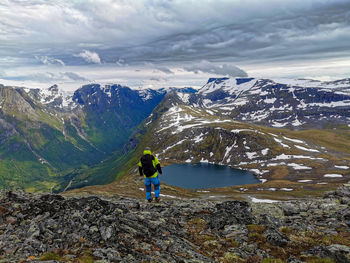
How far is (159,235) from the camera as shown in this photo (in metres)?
19.5

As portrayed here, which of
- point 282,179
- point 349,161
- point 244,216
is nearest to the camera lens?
point 244,216

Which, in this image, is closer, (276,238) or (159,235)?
(276,238)

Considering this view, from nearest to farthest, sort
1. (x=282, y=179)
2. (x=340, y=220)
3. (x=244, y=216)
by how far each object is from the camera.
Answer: (x=340, y=220) → (x=244, y=216) → (x=282, y=179)

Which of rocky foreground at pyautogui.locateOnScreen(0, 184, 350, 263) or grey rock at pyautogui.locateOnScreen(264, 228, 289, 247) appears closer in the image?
rocky foreground at pyautogui.locateOnScreen(0, 184, 350, 263)

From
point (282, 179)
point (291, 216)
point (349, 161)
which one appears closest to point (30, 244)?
point (291, 216)

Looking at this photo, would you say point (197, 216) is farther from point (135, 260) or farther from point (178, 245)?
point (135, 260)

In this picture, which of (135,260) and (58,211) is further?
(58,211)

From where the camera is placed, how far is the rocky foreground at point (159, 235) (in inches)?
608

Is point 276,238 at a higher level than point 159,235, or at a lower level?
higher

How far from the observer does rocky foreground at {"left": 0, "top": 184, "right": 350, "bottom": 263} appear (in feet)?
50.7

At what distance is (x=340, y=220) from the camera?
22.8 meters

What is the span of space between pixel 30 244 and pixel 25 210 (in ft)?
22.2

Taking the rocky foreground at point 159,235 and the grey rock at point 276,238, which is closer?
the rocky foreground at point 159,235

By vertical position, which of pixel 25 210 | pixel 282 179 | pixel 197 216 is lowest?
pixel 282 179
